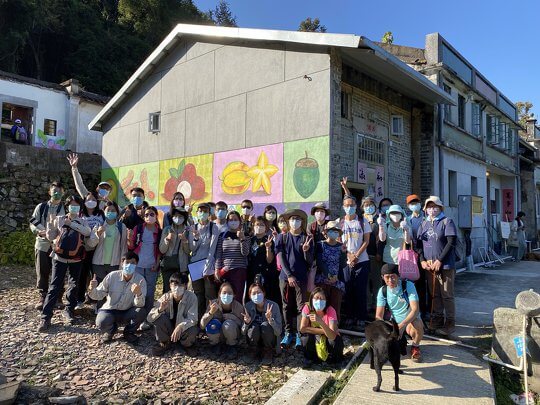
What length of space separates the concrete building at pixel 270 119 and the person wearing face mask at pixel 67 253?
3.85 meters

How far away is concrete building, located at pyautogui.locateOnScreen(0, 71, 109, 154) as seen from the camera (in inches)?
682

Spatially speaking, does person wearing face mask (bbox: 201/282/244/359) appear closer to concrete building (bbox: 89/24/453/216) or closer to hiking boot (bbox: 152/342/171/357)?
hiking boot (bbox: 152/342/171/357)

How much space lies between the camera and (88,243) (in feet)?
19.5

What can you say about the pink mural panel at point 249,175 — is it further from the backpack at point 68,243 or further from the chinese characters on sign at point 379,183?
the backpack at point 68,243

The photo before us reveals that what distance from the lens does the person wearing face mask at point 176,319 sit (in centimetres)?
500

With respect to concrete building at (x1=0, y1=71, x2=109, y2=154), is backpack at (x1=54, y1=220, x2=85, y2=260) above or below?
below

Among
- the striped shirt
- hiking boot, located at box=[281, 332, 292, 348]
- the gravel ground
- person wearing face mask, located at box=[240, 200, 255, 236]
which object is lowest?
the gravel ground

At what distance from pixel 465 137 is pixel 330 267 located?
420 inches

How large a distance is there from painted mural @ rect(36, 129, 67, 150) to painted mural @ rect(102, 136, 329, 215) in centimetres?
904

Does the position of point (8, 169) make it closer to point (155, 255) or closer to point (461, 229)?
point (155, 255)

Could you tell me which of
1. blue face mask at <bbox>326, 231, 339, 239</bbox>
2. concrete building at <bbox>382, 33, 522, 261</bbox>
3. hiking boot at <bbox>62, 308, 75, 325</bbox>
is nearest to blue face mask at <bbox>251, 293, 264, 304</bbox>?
blue face mask at <bbox>326, 231, 339, 239</bbox>

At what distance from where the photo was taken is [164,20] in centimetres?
2612

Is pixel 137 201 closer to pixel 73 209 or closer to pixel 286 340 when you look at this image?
pixel 73 209

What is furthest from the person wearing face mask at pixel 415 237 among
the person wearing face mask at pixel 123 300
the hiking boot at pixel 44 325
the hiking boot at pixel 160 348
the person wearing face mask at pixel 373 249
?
the hiking boot at pixel 44 325
